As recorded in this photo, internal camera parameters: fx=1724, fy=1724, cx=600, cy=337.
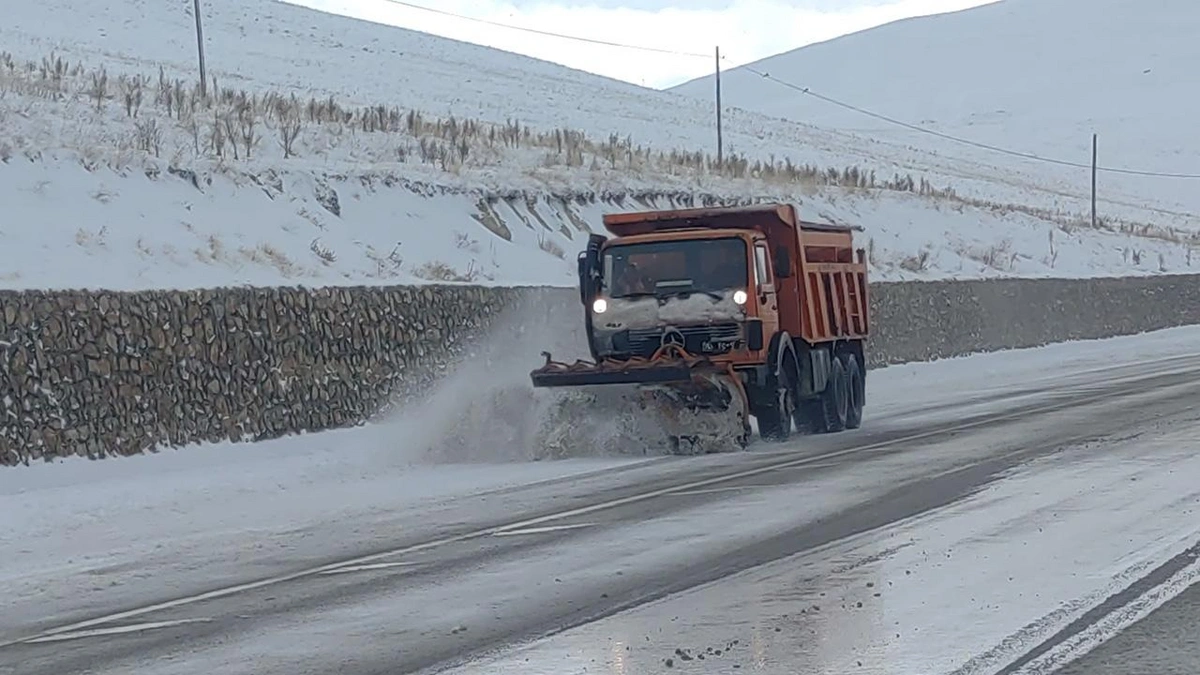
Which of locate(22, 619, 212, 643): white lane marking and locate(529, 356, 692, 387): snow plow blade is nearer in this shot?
locate(22, 619, 212, 643): white lane marking

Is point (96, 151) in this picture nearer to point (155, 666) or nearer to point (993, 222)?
point (155, 666)

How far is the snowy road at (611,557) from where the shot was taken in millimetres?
8758

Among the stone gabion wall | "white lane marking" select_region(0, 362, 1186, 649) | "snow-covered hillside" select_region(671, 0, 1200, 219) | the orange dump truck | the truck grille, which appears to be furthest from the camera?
"snow-covered hillside" select_region(671, 0, 1200, 219)

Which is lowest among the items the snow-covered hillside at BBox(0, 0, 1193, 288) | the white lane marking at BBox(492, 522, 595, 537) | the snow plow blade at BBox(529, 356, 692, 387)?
the white lane marking at BBox(492, 522, 595, 537)

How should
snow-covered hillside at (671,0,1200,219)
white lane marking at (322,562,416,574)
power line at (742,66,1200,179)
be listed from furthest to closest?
1. snow-covered hillside at (671,0,1200,219)
2. power line at (742,66,1200,179)
3. white lane marking at (322,562,416,574)

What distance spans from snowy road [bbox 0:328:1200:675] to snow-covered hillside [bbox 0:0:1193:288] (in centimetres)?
477

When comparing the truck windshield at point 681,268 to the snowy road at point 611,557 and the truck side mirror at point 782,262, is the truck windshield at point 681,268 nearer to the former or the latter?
the truck side mirror at point 782,262

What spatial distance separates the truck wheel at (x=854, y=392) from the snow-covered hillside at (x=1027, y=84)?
6324 cm

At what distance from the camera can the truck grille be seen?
19062 millimetres

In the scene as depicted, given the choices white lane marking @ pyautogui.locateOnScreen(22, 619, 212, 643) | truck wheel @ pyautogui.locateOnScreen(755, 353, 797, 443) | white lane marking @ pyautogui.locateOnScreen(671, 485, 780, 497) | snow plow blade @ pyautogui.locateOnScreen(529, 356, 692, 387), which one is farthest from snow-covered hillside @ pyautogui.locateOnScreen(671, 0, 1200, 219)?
white lane marking @ pyautogui.locateOnScreen(22, 619, 212, 643)

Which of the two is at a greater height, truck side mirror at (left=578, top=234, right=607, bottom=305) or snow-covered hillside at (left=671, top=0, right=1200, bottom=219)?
snow-covered hillside at (left=671, top=0, right=1200, bottom=219)

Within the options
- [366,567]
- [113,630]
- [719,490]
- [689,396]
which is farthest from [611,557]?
[689,396]

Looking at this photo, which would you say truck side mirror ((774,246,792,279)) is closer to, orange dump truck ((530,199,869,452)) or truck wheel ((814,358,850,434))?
orange dump truck ((530,199,869,452))

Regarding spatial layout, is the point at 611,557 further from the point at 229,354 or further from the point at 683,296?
the point at 229,354
